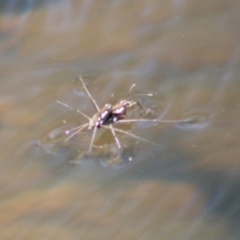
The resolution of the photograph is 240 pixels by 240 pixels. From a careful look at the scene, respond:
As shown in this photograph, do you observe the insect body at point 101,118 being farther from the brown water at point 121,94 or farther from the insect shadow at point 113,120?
the brown water at point 121,94

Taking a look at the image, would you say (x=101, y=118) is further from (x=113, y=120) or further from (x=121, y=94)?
(x=121, y=94)

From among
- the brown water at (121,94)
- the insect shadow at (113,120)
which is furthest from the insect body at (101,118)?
the brown water at (121,94)

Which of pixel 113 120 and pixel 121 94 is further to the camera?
pixel 121 94

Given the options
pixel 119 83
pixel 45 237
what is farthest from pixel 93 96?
pixel 45 237

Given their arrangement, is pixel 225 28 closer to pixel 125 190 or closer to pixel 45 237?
pixel 125 190

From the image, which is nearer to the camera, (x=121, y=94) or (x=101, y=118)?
(x=101, y=118)

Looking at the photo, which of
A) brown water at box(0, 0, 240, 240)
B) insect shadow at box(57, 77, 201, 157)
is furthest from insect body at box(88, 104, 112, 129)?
brown water at box(0, 0, 240, 240)

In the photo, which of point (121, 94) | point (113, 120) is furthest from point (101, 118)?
point (121, 94)

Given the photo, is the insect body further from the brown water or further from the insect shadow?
the brown water

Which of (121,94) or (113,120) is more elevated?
(121,94)
